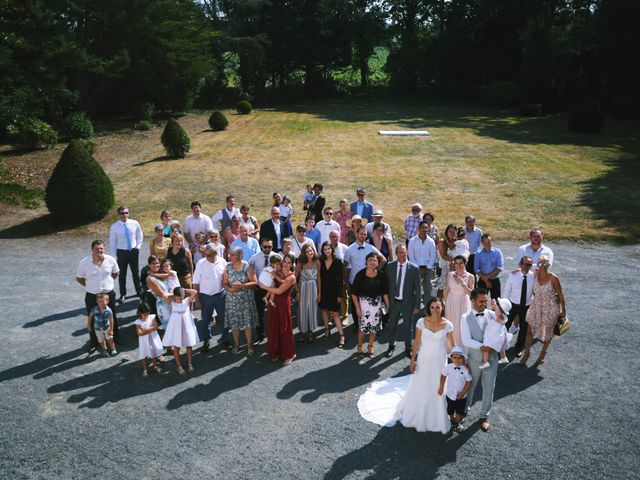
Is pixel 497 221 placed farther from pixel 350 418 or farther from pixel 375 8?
pixel 375 8

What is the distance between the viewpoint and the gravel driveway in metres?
6.11

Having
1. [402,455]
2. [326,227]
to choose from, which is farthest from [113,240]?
[402,455]

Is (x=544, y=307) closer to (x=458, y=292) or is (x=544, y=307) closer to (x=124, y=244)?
(x=458, y=292)

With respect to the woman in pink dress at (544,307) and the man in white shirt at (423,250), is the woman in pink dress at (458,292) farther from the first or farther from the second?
the man in white shirt at (423,250)

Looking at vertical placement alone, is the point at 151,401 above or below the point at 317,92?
below

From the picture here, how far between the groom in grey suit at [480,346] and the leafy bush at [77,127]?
28.4m

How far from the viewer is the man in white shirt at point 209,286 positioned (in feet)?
29.4

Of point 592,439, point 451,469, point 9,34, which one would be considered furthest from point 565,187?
point 9,34

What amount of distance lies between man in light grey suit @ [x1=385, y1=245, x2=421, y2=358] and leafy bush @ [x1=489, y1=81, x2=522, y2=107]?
37966 millimetres

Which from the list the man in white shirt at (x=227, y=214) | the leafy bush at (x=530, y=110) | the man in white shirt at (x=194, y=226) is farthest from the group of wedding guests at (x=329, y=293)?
the leafy bush at (x=530, y=110)

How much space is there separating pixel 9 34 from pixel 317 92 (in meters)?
31.1

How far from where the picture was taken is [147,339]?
8.08 meters

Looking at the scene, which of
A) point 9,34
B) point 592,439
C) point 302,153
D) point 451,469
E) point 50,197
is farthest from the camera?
point 302,153

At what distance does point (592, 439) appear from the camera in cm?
652
